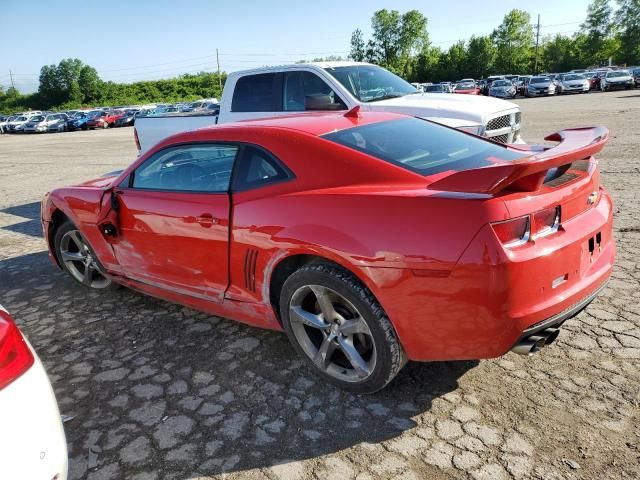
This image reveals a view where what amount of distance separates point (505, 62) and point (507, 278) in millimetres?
82539

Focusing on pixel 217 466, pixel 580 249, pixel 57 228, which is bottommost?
pixel 217 466

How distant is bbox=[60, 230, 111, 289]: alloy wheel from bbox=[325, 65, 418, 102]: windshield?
4119 millimetres

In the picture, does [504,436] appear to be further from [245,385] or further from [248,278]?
[248,278]

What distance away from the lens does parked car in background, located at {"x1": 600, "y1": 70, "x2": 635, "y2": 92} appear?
1384 inches

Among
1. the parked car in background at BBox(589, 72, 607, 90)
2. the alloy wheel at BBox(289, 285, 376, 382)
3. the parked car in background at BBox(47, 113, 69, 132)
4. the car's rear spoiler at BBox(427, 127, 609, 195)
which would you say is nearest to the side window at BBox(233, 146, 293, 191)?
the alloy wheel at BBox(289, 285, 376, 382)

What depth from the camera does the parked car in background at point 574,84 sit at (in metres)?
37.2

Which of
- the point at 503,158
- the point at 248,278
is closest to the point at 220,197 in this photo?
the point at 248,278

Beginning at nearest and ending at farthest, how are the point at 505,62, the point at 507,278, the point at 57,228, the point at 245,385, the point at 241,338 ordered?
the point at 507,278 < the point at 245,385 < the point at 241,338 < the point at 57,228 < the point at 505,62

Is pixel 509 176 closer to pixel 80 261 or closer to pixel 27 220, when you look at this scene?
pixel 80 261

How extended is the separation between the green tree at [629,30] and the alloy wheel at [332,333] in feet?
260

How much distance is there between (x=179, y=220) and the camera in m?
3.50

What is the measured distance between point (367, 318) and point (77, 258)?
3295 mm

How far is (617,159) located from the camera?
9133 mm

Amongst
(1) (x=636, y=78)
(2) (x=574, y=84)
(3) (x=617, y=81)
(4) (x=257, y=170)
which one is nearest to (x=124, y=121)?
(2) (x=574, y=84)
